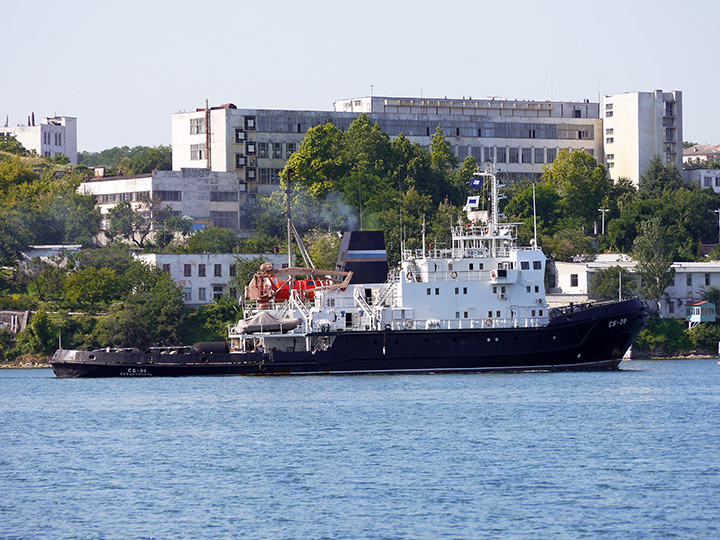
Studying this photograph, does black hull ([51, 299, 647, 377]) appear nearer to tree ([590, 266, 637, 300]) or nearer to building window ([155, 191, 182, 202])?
tree ([590, 266, 637, 300])

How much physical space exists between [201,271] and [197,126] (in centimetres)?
2480

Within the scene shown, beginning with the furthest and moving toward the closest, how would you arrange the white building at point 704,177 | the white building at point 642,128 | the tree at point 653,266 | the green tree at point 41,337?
the white building at point 704,177 < the white building at point 642,128 < the tree at point 653,266 < the green tree at point 41,337

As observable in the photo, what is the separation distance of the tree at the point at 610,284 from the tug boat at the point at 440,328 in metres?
24.2

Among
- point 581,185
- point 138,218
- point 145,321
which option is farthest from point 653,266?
point 138,218

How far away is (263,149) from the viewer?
112250 millimetres

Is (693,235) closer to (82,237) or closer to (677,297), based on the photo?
(677,297)

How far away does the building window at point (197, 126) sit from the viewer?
4431 inches

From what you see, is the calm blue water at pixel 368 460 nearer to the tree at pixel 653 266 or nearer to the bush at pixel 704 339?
the bush at pixel 704 339

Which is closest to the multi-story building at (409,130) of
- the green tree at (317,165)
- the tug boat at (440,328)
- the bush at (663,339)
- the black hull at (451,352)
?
the green tree at (317,165)

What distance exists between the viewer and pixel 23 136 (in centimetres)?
15212

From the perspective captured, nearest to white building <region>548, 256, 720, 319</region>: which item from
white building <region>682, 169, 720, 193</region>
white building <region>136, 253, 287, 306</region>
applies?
white building <region>136, 253, 287, 306</region>

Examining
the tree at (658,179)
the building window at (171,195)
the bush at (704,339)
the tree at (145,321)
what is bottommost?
the bush at (704,339)

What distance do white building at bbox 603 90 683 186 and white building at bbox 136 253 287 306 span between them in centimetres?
4588

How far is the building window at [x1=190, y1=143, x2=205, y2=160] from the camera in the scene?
4449 inches
